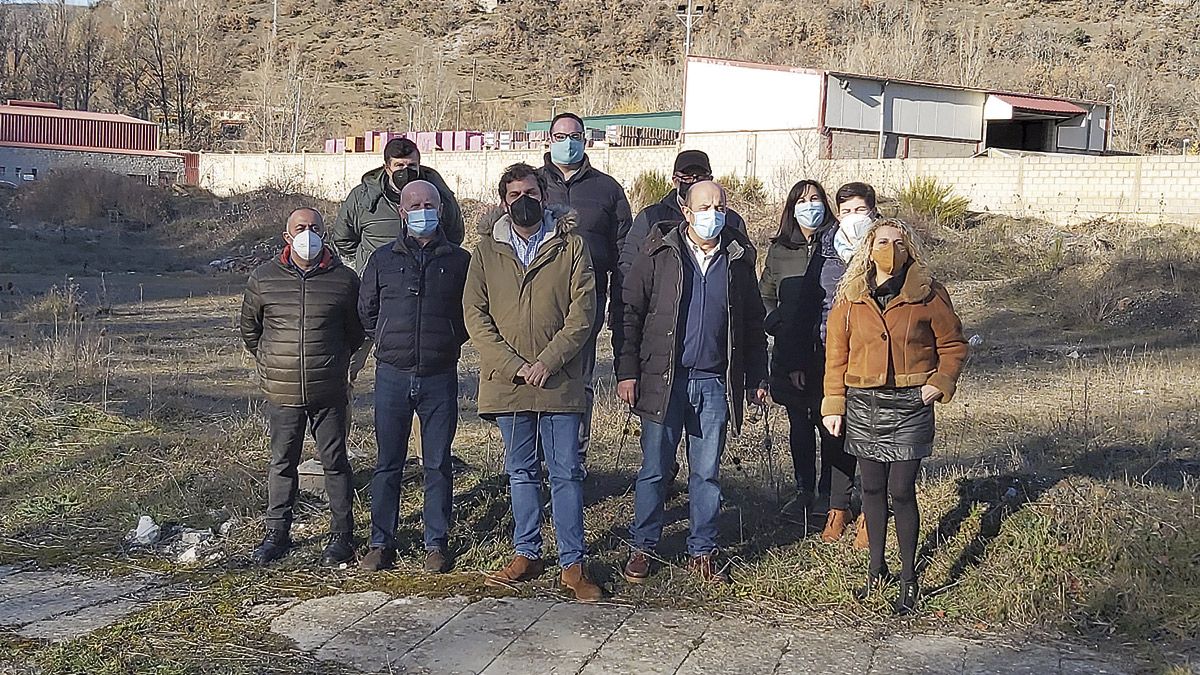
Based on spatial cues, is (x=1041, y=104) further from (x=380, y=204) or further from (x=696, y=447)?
(x=696, y=447)

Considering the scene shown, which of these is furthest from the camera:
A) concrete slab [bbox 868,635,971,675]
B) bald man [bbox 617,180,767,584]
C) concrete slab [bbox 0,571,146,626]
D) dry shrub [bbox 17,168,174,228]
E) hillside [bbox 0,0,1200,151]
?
hillside [bbox 0,0,1200,151]

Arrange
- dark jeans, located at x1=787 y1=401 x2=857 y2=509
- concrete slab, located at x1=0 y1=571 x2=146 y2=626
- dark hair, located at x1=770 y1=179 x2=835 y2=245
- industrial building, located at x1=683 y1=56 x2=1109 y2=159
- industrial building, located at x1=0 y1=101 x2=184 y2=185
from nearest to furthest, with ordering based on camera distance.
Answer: concrete slab, located at x1=0 y1=571 x2=146 y2=626
dark jeans, located at x1=787 y1=401 x2=857 y2=509
dark hair, located at x1=770 y1=179 x2=835 y2=245
industrial building, located at x1=683 y1=56 x2=1109 y2=159
industrial building, located at x1=0 y1=101 x2=184 y2=185

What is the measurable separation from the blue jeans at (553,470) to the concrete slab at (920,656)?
146cm

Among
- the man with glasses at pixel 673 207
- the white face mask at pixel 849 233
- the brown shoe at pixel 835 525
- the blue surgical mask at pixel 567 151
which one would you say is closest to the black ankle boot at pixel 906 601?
the brown shoe at pixel 835 525

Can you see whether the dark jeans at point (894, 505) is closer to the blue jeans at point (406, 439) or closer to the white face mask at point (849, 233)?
the white face mask at point (849, 233)

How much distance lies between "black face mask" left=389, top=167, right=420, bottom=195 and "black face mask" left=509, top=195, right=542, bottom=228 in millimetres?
1360

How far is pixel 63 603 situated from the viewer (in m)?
5.23

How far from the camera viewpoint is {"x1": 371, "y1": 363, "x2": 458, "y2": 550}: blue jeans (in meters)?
5.52

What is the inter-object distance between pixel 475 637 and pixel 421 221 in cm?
200

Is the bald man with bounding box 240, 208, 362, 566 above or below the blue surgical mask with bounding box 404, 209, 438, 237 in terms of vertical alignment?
below

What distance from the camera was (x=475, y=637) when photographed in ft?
15.6

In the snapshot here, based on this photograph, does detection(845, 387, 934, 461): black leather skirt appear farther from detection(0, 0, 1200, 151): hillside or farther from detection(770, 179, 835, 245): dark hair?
detection(0, 0, 1200, 151): hillside

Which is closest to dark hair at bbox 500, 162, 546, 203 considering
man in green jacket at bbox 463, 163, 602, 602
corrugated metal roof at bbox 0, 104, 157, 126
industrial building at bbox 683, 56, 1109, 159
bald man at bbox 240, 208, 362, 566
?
man in green jacket at bbox 463, 163, 602, 602

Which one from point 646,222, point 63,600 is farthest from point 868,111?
point 63,600
